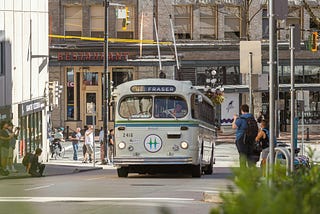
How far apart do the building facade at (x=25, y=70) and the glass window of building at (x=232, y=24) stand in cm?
2415

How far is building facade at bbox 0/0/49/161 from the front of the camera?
36.8 meters

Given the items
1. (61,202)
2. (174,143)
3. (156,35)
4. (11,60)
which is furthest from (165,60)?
(61,202)

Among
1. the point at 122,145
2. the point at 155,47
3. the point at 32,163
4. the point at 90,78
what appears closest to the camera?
the point at 122,145

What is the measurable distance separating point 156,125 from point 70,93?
134ft

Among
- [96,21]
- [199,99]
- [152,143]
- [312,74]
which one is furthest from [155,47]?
[152,143]

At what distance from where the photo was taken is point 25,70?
4044 centimetres

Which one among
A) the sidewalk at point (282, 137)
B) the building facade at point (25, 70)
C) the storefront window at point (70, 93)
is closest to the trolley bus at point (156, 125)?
the building facade at point (25, 70)

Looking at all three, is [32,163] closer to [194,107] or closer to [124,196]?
[194,107]

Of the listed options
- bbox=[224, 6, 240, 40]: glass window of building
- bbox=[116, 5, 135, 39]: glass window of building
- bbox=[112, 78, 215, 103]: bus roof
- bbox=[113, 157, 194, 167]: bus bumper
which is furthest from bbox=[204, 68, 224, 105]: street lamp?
bbox=[113, 157, 194, 167]: bus bumper

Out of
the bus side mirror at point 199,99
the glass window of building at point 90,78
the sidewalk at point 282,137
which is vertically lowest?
the sidewalk at point 282,137

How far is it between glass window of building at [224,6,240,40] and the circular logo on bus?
136ft

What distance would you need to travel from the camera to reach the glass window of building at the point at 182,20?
67.4 meters

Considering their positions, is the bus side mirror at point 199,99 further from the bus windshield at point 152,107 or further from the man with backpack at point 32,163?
the man with backpack at point 32,163

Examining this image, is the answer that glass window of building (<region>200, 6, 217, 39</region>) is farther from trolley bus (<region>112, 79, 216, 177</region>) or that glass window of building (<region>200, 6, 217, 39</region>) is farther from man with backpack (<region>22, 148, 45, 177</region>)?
Answer: trolley bus (<region>112, 79, 216, 177</region>)
